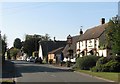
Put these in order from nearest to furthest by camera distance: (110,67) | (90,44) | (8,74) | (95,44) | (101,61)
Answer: (8,74) < (110,67) < (101,61) < (95,44) < (90,44)

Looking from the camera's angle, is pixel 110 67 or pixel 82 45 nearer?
pixel 110 67

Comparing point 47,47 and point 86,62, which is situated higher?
point 47,47

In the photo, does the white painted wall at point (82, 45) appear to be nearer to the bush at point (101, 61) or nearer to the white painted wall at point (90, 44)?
the white painted wall at point (90, 44)

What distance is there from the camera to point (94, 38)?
7150 centimetres

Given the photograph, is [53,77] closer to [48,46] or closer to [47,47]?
[47,47]

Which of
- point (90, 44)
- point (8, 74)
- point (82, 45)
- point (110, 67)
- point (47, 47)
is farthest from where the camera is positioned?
point (47, 47)

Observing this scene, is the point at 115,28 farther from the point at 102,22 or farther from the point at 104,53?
the point at 102,22

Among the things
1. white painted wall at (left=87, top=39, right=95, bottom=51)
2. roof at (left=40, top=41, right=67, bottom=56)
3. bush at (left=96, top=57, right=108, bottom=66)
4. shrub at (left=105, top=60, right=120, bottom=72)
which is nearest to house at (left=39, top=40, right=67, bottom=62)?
roof at (left=40, top=41, right=67, bottom=56)

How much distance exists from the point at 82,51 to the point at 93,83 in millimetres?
50875

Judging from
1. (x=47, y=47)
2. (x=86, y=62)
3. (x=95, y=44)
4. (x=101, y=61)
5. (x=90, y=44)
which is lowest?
→ (x=86, y=62)

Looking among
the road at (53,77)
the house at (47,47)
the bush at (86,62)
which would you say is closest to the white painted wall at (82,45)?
the bush at (86,62)

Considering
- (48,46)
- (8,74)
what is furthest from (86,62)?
(48,46)

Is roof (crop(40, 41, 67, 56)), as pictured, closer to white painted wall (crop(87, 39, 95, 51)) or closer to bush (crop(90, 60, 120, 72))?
white painted wall (crop(87, 39, 95, 51))

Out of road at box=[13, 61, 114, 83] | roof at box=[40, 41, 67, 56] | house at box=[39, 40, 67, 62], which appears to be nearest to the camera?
road at box=[13, 61, 114, 83]
